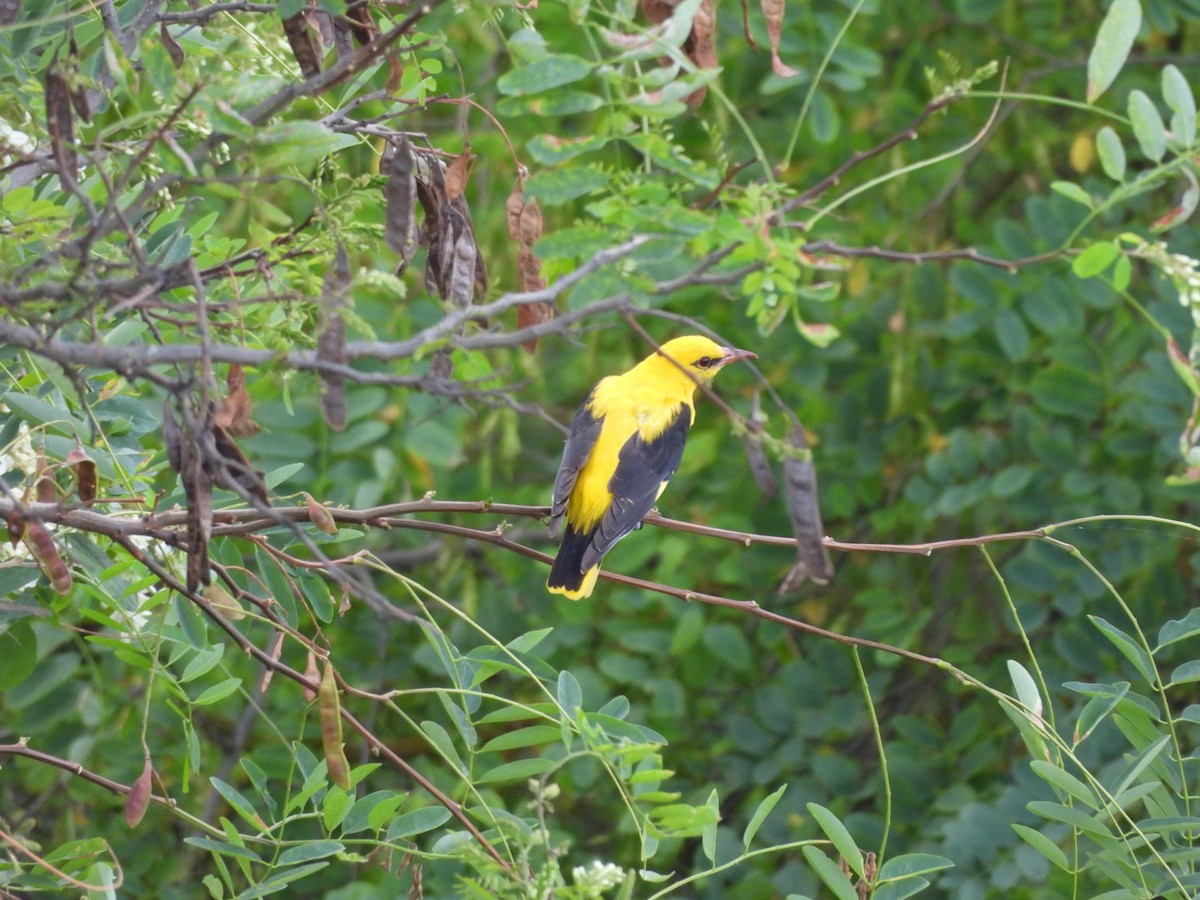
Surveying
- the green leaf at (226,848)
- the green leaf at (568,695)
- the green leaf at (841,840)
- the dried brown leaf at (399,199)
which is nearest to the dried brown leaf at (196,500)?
the dried brown leaf at (399,199)

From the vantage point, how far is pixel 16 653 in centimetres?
229

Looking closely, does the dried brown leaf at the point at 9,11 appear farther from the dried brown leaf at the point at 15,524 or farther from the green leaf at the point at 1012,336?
the green leaf at the point at 1012,336

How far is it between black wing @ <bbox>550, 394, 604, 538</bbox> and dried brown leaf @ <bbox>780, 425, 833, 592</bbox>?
1.44 metres

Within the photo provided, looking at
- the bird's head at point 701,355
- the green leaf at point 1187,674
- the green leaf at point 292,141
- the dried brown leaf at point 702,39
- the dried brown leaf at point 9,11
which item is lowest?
the bird's head at point 701,355

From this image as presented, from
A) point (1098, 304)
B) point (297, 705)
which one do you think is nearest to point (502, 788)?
point (297, 705)

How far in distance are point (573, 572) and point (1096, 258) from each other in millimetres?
1679

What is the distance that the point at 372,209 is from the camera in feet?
12.7

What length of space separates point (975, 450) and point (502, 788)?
2112 millimetres

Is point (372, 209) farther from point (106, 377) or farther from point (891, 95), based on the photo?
point (891, 95)

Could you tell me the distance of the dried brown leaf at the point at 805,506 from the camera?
161 centimetres

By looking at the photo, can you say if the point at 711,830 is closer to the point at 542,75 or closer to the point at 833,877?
the point at 833,877

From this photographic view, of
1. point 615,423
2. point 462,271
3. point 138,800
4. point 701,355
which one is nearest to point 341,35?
point 462,271

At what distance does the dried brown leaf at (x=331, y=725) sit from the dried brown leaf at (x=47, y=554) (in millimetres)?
361

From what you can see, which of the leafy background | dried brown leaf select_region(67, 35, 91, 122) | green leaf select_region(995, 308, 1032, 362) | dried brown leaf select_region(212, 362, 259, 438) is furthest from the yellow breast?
dried brown leaf select_region(67, 35, 91, 122)
